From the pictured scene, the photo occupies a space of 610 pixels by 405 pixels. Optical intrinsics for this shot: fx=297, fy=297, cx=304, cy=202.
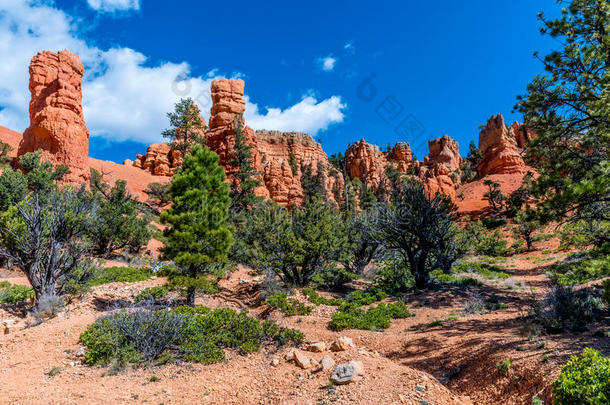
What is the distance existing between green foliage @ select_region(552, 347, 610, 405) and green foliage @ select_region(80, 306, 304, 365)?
598 centimetres

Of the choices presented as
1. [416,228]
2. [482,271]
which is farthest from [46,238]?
[482,271]

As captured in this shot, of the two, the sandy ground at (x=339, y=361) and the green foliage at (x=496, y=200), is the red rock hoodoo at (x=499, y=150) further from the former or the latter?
the sandy ground at (x=339, y=361)

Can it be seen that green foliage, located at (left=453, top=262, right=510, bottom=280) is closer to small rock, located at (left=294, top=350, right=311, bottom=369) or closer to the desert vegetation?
the desert vegetation

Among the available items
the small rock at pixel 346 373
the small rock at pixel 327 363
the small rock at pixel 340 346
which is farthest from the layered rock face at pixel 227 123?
the small rock at pixel 346 373

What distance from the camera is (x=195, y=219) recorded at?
39.8ft

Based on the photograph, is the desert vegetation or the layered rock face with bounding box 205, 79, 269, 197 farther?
A: the layered rock face with bounding box 205, 79, 269, 197

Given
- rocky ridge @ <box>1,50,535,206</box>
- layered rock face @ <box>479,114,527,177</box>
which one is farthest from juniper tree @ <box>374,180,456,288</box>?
layered rock face @ <box>479,114,527,177</box>

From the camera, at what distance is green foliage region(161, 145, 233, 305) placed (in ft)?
39.4

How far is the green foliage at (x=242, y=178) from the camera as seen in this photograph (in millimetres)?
34938

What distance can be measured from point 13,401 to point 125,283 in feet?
35.4

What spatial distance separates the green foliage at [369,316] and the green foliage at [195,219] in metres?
5.48

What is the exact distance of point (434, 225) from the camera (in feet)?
50.6

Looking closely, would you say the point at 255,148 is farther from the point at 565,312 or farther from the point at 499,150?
the point at 499,150

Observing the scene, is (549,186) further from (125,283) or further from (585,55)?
(125,283)
